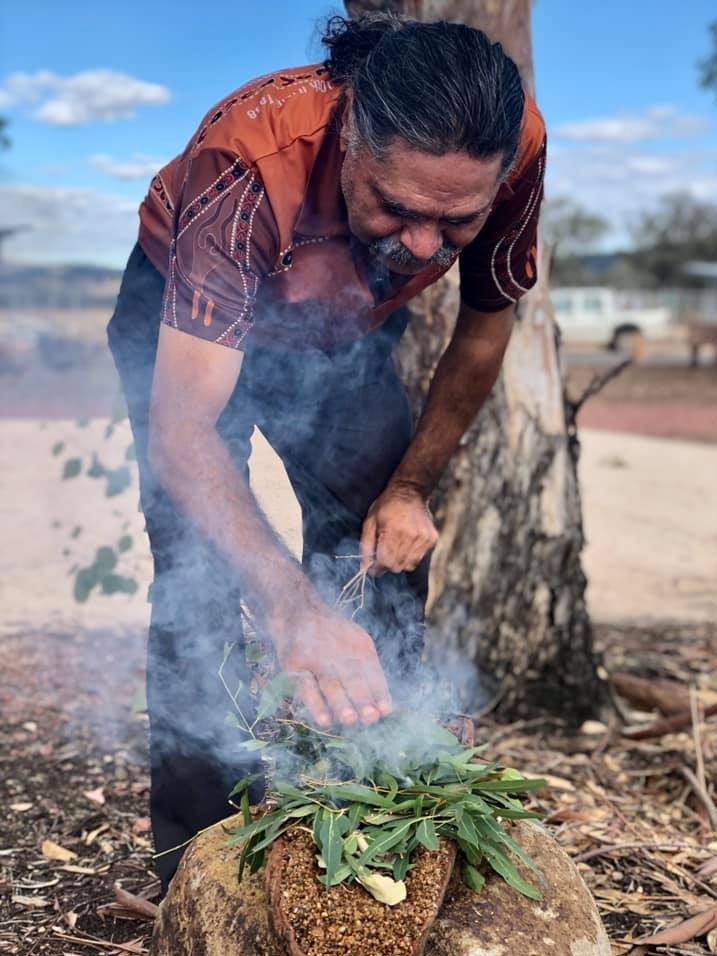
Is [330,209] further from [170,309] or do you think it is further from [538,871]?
[538,871]

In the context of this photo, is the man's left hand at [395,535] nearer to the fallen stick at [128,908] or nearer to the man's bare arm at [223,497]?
the man's bare arm at [223,497]

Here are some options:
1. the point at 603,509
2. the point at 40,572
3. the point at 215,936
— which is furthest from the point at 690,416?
the point at 215,936

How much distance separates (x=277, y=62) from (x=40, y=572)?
3.18 meters

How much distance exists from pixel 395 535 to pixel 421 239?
0.73 metres

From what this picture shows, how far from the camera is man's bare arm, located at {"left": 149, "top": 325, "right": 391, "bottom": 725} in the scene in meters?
1.82

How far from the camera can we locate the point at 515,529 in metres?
3.58

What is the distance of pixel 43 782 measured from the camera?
3105 millimetres

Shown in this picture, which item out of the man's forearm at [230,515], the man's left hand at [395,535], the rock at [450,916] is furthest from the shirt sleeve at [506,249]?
the rock at [450,916]

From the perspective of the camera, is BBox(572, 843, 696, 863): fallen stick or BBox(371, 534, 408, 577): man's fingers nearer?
BBox(371, 534, 408, 577): man's fingers

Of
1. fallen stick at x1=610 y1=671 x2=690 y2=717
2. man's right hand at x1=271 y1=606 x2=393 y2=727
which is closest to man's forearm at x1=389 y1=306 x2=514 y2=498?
man's right hand at x1=271 y1=606 x2=393 y2=727

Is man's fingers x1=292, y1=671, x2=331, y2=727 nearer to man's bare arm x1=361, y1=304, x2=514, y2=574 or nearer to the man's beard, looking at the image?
man's bare arm x1=361, y1=304, x2=514, y2=574

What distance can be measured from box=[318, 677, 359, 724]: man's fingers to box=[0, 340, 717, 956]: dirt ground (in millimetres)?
627

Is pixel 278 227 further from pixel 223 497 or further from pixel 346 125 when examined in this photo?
pixel 223 497

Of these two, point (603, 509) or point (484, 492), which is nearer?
point (484, 492)
